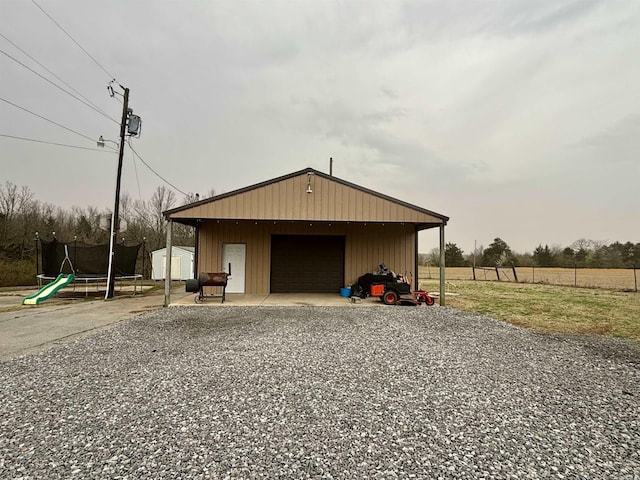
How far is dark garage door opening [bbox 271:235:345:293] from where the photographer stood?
40.7 ft

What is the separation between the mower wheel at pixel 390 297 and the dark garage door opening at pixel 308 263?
2.79m

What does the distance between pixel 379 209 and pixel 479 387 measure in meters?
6.57

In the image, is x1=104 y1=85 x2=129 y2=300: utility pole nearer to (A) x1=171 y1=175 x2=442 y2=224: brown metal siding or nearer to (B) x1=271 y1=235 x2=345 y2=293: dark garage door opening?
(A) x1=171 y1=175 x2=442 y2=224: brown metal siding

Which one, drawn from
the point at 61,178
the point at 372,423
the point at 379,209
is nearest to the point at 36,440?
the point at 372,423

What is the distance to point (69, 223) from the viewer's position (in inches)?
1077

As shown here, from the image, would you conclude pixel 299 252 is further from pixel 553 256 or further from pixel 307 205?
pixel 553 256

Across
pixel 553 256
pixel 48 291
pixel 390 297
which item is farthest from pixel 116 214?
pixel 553 256

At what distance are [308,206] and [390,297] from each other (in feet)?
11.8

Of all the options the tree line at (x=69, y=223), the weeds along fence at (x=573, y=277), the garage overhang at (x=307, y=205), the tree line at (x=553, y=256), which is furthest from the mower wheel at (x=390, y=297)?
the tree line at (x=553, y=256)

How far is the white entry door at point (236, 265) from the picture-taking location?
12.1 metres

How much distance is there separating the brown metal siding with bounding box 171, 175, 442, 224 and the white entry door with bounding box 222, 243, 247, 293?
8.94 ft

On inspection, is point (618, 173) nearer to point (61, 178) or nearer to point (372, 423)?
point (372, 423)

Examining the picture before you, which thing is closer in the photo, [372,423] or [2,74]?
[372,423]

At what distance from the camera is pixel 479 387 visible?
142 inches
